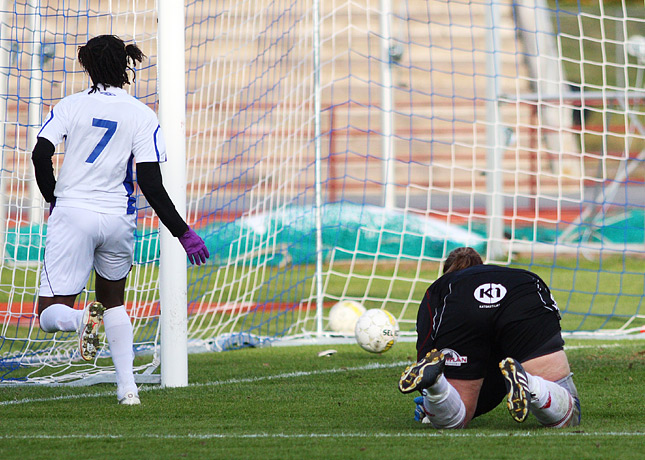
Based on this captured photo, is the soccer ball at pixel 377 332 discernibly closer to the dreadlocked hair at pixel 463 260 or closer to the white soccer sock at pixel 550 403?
the dreadlocked hair at pixel 463 260

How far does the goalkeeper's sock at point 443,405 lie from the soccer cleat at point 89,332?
1.47 metres

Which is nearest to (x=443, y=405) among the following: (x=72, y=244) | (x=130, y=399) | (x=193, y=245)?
(x=193, y=245)

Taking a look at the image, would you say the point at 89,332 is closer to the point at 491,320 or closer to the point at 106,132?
the point at 106,132

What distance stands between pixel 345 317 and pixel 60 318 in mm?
3714

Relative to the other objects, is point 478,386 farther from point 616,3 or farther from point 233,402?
point 616,3

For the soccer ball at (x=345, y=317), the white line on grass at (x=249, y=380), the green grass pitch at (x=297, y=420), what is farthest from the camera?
the soccer ball at (x=345, y=317)

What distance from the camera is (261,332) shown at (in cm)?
826

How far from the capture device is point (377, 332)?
6410mm

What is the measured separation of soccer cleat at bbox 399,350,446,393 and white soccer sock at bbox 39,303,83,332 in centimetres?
154

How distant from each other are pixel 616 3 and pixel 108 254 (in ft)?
71.5

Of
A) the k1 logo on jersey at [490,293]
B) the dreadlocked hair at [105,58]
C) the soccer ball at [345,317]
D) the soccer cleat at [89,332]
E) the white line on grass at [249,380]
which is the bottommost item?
the white line on grass at [249,380]

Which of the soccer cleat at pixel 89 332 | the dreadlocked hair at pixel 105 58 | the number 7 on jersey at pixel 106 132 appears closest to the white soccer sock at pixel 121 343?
the soccer cleat at pixel 89 332

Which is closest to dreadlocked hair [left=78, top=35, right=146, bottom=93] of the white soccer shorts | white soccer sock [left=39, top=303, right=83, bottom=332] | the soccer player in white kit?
the soccer player in white kit

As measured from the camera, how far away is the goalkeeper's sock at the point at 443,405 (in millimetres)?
3869
